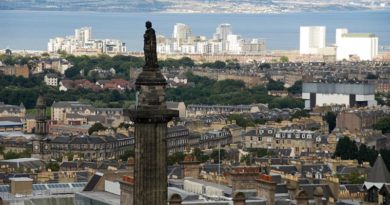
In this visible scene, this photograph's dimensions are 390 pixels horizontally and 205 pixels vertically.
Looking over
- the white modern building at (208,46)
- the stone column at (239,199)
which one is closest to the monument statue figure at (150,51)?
the stone column at (239,199)

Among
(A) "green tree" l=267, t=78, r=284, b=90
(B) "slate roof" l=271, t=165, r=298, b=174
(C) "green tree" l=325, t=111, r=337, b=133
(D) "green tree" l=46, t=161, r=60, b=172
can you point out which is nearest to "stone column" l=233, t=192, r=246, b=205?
(B) "slate roof" l=271, t=165, r=298, b=174

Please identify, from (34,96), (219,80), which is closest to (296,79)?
(219,80)

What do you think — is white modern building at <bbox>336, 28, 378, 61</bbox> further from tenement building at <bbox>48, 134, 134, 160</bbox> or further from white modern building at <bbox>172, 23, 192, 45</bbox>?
tenement building at <bbox>48, 134, 134, 160</bbox>

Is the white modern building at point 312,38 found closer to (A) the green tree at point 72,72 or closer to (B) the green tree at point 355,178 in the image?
(A) the green tree at point 72,72

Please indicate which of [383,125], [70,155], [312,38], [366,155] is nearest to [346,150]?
[366,155]

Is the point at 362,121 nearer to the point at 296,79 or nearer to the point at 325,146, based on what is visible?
the point at 325,146

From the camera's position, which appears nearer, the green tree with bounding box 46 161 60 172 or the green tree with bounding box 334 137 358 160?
the green tree with bounding box 46 161 60 172
